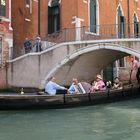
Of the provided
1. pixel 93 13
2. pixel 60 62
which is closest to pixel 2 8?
pixel 60 62

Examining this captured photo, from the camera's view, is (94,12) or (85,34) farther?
(94,12)

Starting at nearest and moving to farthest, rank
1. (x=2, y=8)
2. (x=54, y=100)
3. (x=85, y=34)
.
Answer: (x=54, y=100) < (x=2, y=8) < (x=85, y=34)

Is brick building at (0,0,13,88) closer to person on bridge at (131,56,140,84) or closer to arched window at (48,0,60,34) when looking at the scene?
arched window at (48,0,60,34)

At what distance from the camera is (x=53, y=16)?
19984 mm

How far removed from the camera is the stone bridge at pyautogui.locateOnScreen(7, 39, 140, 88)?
16.5m

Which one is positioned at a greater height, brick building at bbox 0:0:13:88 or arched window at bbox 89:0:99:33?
arched window at bbox 89:0:99:33

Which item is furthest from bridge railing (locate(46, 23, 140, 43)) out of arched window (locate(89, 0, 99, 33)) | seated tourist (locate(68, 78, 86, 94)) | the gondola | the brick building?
the gondola

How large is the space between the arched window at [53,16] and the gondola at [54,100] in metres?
5.45

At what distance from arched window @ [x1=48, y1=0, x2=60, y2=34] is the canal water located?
679 centimetres

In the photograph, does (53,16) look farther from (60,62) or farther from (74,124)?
(74,124)

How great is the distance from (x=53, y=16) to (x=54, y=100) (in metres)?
7.95

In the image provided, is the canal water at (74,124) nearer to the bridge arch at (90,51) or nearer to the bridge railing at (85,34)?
the bridge arch at (90,51)

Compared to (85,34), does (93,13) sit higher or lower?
higher

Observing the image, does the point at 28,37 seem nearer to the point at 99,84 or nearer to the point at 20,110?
the point at 99,84
